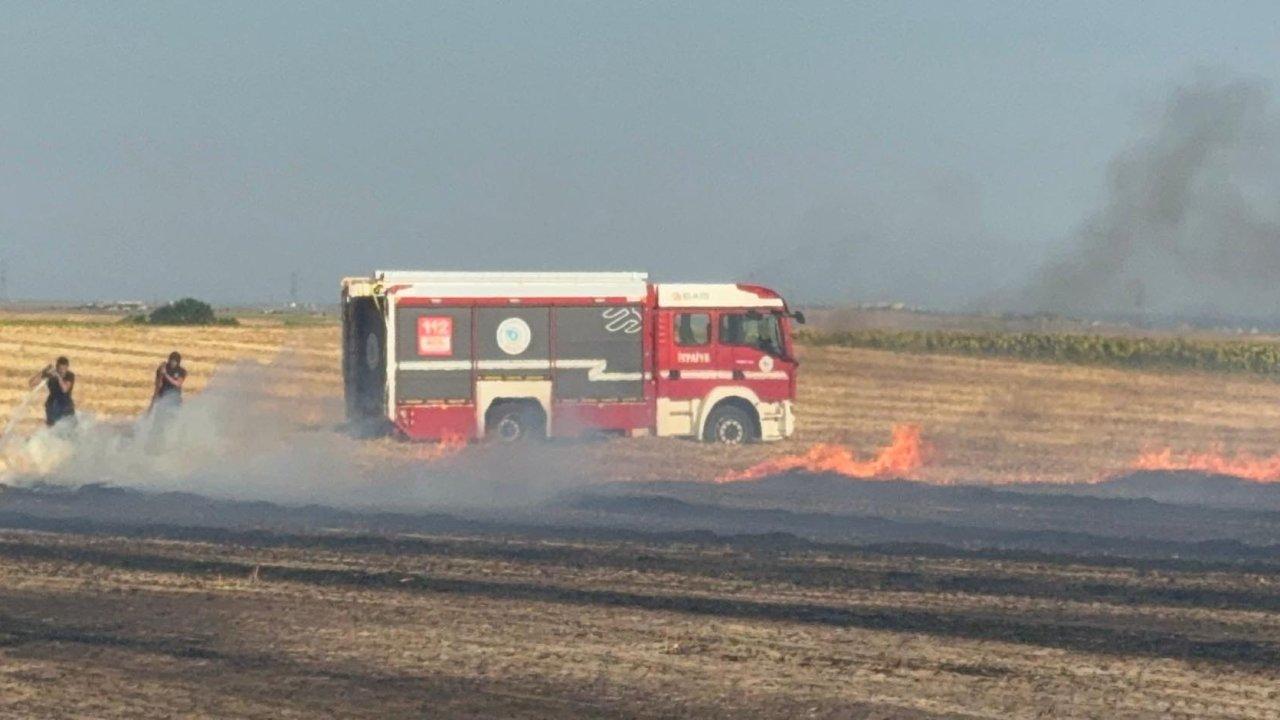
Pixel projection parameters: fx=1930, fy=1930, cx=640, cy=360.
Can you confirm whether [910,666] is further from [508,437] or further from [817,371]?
[817,371]

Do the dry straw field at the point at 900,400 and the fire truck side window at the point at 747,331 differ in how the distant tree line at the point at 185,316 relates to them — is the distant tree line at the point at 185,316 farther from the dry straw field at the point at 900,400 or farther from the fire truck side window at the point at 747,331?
the fire truck side window at the point at 747,331

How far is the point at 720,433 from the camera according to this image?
33.5m

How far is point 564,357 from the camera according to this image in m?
32.9

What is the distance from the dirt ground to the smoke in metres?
7.63

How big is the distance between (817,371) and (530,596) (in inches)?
1227

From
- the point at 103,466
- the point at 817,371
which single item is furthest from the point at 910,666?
the point at 817,371

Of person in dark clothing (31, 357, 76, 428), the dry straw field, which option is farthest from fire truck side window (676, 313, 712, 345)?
person in dark clothing (31, 357, 76, 428)

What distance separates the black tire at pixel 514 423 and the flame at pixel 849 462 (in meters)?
4.29

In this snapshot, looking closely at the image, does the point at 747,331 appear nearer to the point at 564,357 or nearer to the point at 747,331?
the point at 747,331

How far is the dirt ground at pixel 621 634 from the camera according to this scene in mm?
10945

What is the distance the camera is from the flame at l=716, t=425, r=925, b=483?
28.8m

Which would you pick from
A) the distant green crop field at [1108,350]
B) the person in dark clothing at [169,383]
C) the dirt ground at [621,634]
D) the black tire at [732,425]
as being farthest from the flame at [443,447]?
the distant green crop field at [1108,350]

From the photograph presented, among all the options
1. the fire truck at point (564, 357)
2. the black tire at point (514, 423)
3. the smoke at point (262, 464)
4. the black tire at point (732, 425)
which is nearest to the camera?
the smoke at point (262, 464)

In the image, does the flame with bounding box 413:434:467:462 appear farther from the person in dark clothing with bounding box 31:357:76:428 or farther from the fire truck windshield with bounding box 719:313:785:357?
the person in dark clothing with bounding box 31:357:76:428
